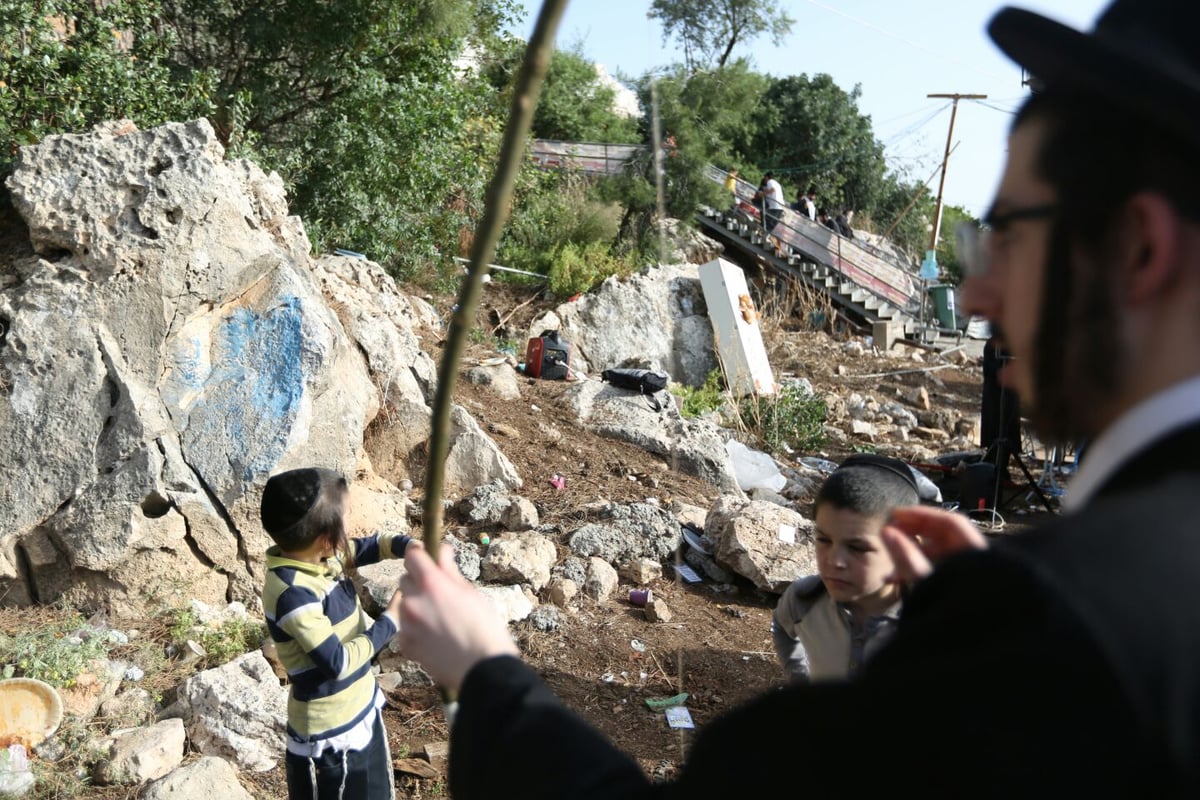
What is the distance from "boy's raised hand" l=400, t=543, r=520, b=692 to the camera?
1.16m

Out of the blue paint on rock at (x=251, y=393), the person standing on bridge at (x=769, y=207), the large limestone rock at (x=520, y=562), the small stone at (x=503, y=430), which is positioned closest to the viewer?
the blue paint on rock at (x=251, y=393)

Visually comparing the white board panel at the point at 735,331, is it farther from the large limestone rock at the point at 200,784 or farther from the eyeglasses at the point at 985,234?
the eyeglasses at the point at 985,234

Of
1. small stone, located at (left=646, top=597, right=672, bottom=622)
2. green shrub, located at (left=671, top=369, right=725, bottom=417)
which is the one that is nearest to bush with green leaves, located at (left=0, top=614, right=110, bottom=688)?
small stone, located at (left=646, top=597, right=672, bottom=622)

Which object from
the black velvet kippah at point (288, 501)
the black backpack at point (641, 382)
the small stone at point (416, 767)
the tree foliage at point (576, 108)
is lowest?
the small stone at point (416, 767)

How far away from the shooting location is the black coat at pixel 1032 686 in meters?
0.68

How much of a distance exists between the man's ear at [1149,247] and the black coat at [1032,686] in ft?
0.42

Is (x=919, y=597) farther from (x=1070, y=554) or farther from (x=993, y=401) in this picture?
(x=993, y=401)

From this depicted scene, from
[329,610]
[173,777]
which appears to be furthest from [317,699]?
[173,777]

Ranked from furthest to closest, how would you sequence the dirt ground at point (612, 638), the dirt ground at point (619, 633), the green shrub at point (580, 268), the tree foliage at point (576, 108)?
1. the tree foliage at point (576, 108)
2. the green shrub at point (580, 268)
3. the dirt ground at point (619, 633)
4. the dirt ground at point (612, 638)

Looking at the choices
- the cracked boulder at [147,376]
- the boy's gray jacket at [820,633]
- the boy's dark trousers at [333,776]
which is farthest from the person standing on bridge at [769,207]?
the boy's dark trousers at [333,776]

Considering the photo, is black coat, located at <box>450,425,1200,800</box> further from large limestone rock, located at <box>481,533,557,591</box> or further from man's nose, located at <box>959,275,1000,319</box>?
large limestone rock, located at <box>481,533,557,591</box>

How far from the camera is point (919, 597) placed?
84cm

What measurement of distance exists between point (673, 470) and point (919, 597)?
7437 millimetres

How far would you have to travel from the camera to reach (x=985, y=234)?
43.1 inches
